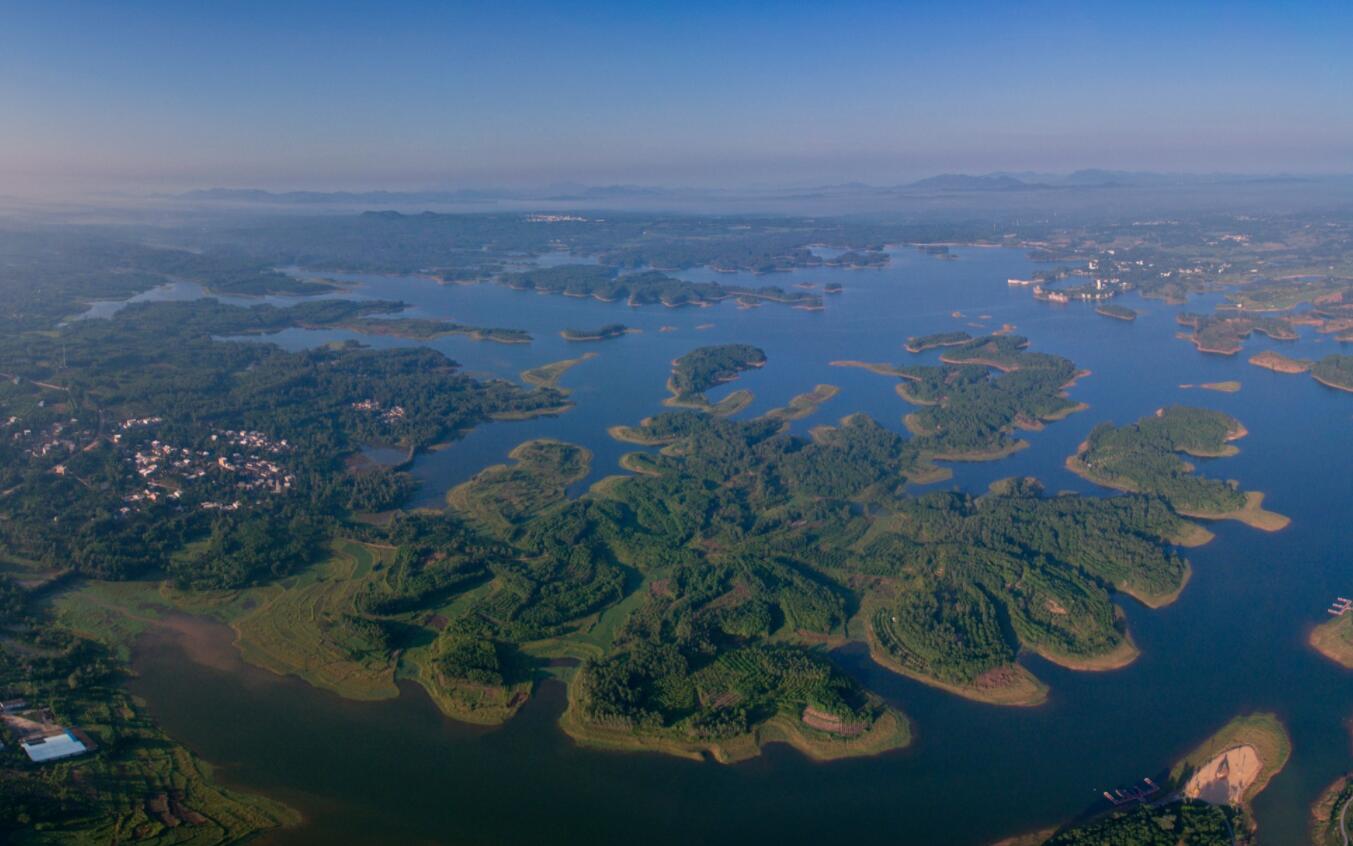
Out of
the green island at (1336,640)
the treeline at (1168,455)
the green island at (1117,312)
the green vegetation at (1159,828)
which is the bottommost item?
the green vegetation at (1159,828)

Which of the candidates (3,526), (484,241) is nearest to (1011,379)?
(3,526)

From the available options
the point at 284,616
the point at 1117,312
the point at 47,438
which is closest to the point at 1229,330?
the point at 1117,312

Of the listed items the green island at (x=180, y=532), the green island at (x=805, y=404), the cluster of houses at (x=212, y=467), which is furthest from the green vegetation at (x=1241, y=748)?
the cluster of houses at (x=212, y=467)

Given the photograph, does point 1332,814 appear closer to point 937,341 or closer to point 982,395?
point 982,395

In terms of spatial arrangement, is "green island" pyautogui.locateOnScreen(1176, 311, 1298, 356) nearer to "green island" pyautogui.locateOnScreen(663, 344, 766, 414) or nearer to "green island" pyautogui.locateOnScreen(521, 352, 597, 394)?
"green island" pyautogui.locateOnScreen(663, 344, 766, 414)

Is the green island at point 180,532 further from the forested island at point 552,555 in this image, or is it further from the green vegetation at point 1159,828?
the green vegetation at point 1159,828
